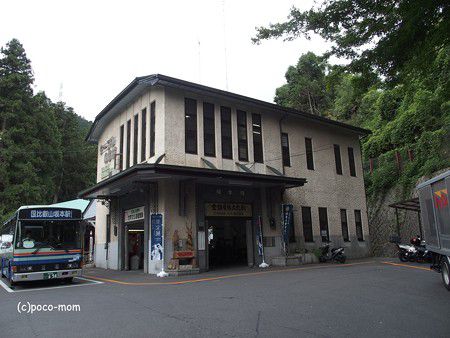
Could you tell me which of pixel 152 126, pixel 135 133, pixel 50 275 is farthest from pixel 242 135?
pixel 50 275

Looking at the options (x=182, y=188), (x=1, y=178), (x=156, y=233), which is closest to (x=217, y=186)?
(x=182, y=188)

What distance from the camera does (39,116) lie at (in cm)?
3475

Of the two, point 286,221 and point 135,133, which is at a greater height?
point 135,133

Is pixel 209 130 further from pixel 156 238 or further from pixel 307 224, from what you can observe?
pixel 307 224

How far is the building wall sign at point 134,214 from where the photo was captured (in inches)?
695

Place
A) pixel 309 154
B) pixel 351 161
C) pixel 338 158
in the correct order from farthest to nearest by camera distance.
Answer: pixel 351 161, pixel 338 158, pixel 309 154

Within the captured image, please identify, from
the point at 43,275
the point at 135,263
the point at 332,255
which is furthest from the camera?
the point at 135,263

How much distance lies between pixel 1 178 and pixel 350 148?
88.1 feet

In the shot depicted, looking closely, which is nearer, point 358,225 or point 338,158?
point 358,225

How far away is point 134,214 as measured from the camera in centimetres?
1847

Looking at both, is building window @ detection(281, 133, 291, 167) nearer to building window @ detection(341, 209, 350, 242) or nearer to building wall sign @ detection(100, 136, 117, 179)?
building window @ detection(341, 209, 350, 242)

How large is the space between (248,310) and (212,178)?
8894 mm

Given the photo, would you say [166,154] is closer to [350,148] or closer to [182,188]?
[182,188]

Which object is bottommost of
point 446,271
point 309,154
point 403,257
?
point 403,257
